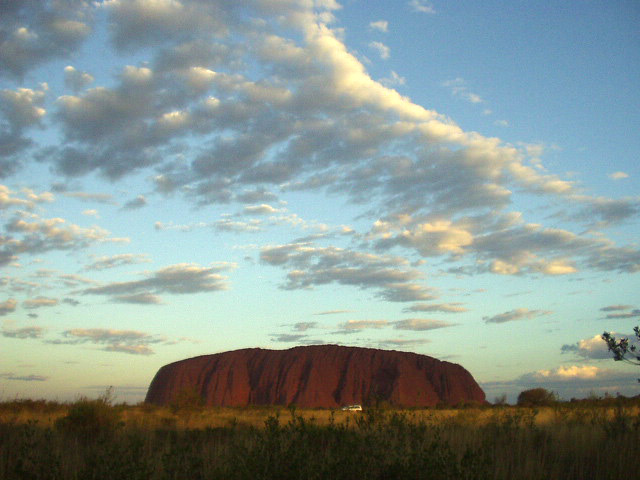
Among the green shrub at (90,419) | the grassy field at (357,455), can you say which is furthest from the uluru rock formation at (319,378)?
the grassy field at (357,455)

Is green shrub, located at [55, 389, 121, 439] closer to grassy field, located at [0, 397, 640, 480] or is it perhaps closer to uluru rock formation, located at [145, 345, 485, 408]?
grassy field, located at [0, 397, 640, 480]

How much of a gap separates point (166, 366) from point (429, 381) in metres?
40.7

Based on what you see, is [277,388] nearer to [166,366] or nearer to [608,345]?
[166,366]

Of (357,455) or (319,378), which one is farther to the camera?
(319,378)

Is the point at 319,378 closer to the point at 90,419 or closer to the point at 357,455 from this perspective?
the point at 90,419

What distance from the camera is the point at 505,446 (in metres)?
10.6

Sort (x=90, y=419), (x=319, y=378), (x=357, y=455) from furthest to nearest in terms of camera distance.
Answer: (x=319, y=378) < (x=90, y=419) < (x=357, y=455)

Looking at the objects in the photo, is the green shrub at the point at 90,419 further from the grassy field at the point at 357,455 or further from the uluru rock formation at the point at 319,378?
the uluru rock formation at the point at 319,378

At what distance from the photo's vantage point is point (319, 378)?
73.6 meters

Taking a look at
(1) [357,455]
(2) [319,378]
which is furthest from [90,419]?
(2) [319,378]

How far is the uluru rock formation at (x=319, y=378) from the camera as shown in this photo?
71438 millimetres

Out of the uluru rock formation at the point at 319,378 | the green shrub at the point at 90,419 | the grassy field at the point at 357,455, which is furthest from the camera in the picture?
the uluru rock formation at the point at 319,378

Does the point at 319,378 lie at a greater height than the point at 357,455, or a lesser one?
lesser

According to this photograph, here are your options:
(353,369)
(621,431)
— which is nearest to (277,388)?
(353,369)
